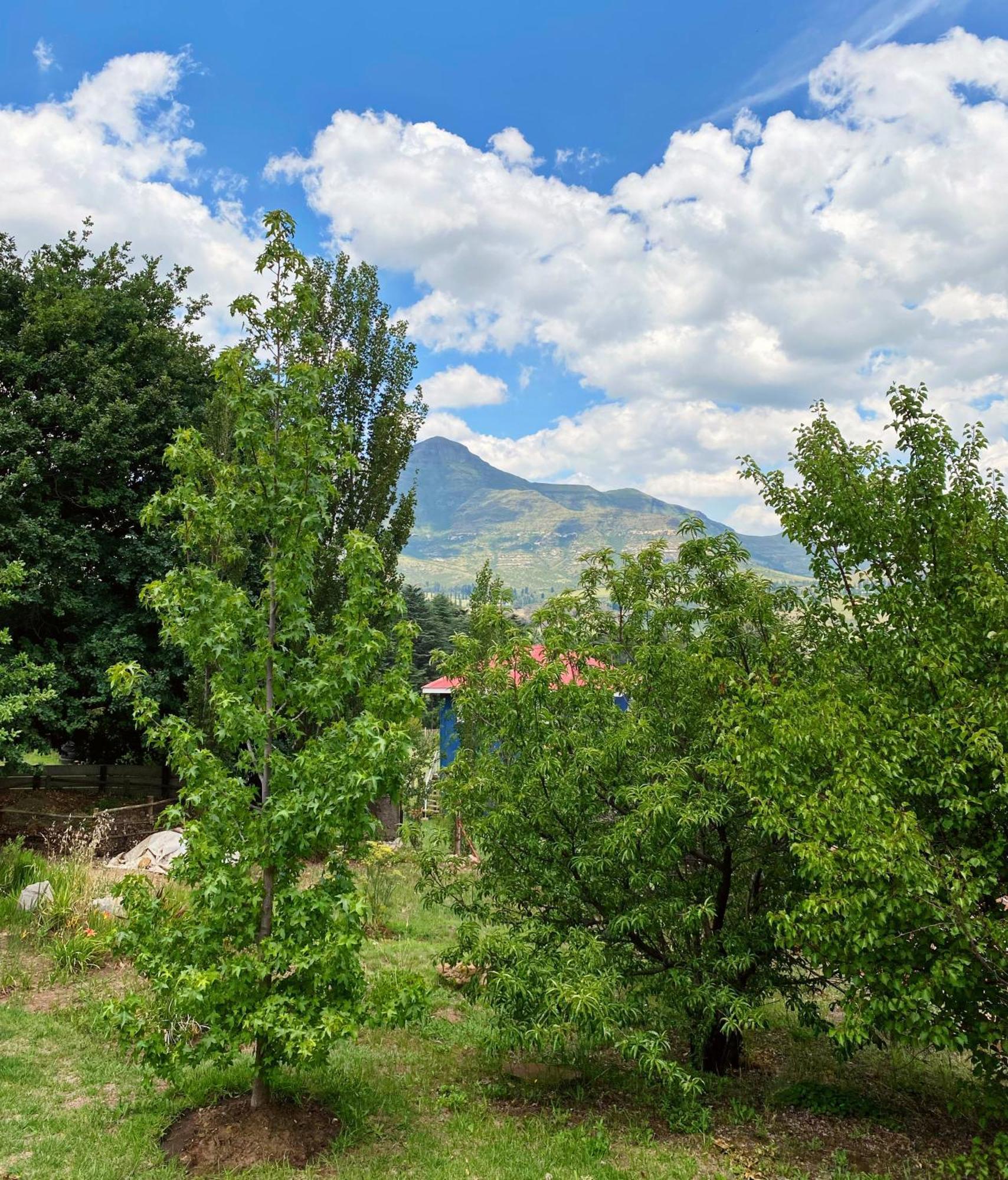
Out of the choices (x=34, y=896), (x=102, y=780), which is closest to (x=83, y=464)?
(x=102, y=780)

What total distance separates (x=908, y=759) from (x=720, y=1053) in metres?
4.15

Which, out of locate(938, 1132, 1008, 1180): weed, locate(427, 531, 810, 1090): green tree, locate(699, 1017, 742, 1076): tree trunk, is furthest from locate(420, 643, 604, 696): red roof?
locate(938, 1132, 1008, 1180): weed

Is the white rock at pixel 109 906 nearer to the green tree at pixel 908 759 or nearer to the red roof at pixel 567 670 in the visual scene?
the red roof at pixel 567 670

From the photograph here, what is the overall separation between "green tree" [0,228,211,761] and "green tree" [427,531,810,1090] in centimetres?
1169

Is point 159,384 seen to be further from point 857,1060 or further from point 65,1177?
point 857,1060

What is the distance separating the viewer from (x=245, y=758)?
612 centimetres

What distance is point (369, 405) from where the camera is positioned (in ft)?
63.7

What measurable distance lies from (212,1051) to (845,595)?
661cm

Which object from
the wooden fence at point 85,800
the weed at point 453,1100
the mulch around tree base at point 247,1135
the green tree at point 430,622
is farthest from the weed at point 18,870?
the green tree at point 430,622

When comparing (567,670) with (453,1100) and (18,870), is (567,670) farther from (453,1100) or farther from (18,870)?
(18,870)

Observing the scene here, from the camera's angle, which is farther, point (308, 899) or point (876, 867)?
point (308, 899)

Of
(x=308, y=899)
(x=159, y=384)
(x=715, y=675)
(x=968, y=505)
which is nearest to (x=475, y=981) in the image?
(x=308, y=899)

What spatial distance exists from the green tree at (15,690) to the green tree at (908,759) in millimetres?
9941

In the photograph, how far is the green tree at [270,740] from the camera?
5.46 m
